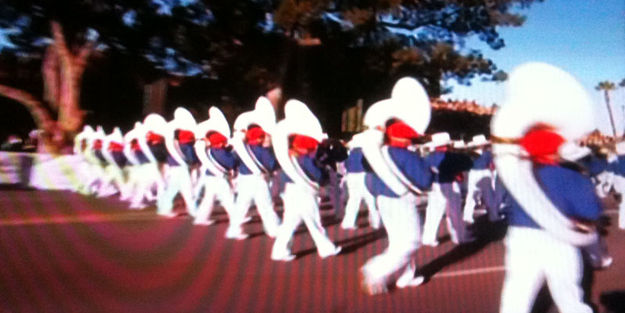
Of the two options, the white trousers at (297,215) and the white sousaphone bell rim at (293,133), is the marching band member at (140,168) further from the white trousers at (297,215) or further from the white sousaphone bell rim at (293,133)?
the white trousers at (297,215)

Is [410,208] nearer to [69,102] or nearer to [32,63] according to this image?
[69,102]

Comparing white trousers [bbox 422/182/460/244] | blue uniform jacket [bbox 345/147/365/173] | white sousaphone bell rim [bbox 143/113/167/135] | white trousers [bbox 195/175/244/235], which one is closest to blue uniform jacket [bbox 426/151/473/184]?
white trousers [bbox 422/182/460/244]

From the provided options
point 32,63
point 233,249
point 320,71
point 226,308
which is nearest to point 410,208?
point 226,308

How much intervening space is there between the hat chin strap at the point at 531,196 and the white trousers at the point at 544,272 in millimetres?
105

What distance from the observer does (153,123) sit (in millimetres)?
13281

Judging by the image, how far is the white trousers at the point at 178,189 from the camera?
38.6ft

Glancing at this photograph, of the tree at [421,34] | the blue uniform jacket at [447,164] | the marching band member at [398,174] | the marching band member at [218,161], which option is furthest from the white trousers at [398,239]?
the tree at [421,34]

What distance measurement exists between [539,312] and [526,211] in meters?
2.13

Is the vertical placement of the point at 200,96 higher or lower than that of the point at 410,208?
higher

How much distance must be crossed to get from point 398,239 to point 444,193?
12.9ft

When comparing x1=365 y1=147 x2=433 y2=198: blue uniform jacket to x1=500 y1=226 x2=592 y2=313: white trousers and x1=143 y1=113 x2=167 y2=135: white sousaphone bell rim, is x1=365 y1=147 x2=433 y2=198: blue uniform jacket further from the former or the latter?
x1=143 y1=113 x2=167 y2=135: white sousaphone bell rim

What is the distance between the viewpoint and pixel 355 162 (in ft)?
41.2

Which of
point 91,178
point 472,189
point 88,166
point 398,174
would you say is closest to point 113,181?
point 91,178

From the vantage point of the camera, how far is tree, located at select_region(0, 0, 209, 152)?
79.4 ft
